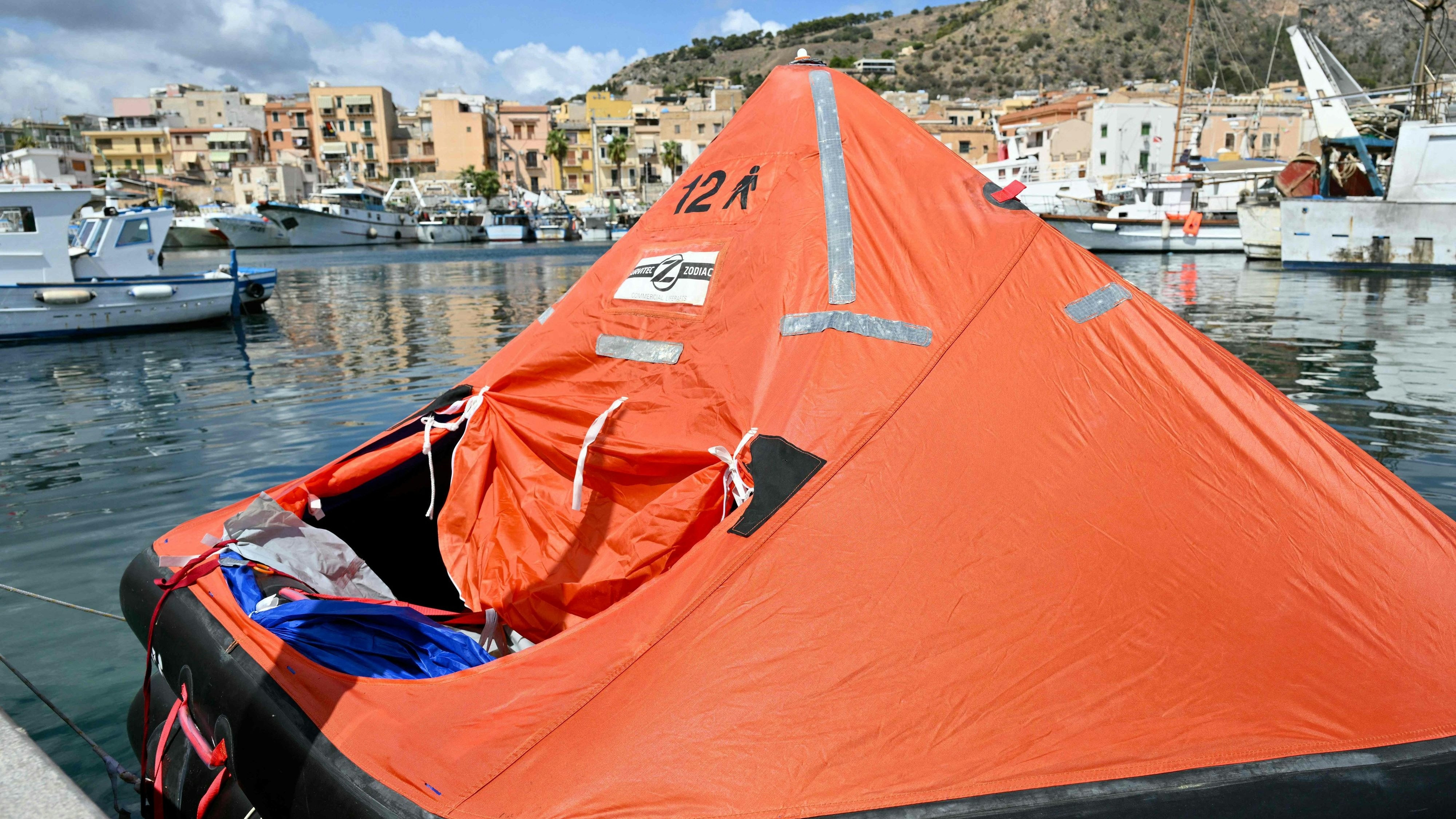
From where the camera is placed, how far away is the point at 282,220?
202ft

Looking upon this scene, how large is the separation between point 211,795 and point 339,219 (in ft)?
224

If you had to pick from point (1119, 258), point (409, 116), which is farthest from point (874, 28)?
point (1119, 258)

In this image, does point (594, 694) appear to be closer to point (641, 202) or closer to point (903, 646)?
point (903, 646)

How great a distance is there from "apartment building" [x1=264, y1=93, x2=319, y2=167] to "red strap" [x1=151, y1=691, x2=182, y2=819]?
10074cm

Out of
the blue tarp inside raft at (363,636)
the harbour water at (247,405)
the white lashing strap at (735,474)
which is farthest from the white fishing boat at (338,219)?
the white lashing strap at (735,474)

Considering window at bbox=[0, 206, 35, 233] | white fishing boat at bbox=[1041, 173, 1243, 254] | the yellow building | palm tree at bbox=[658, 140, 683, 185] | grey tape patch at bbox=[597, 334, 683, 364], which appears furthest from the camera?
the yellow building

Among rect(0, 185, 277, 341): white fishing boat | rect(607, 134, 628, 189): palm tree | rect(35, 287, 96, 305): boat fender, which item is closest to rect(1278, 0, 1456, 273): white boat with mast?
rect(0, 185, 277, 341): white fishing boat

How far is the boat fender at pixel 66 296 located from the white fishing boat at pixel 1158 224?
30.0m

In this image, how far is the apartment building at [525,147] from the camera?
92188mm

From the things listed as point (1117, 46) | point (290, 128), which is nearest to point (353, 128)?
point (290, 128)

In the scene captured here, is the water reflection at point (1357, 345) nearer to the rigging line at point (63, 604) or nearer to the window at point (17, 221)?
the rigging line at point (63, 604)

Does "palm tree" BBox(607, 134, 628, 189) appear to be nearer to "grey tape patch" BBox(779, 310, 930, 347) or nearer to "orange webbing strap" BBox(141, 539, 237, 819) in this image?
"orange webbing strap" BBox(141, 539, 237, 819)

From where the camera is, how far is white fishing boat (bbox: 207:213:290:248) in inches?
2383

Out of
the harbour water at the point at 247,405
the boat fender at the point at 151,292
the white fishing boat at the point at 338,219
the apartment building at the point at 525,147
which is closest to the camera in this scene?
the harbour water at the point at 247,405
